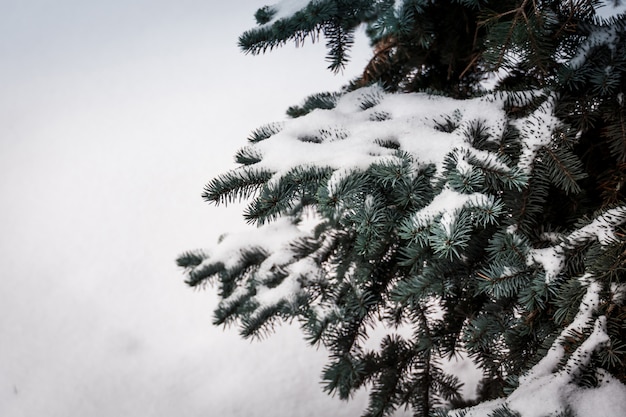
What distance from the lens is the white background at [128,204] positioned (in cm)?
253

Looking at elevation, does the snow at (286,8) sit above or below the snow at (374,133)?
above

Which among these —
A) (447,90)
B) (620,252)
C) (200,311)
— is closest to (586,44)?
(447,90)

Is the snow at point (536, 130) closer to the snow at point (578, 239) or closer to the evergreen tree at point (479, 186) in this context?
the evergreen tree at point (479, 186)

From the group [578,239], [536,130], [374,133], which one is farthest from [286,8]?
[578,239]

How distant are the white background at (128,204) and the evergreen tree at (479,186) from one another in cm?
133

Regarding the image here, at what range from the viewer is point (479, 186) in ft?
2.74

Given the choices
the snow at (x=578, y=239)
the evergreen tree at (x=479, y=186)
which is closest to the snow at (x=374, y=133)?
the evergreen tree at (x=479, y=186)

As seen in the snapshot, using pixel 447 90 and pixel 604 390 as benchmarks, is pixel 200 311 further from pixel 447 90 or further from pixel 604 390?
pixel 604 390

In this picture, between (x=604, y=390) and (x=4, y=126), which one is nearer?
(x=604, y=390)

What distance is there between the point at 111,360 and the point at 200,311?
1.90 feet

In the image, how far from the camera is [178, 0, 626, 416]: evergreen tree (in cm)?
81

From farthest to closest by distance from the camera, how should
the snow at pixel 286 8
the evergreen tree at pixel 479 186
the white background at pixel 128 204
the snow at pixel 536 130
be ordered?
the white background at pixel 128 204, the snow at pixel 286 8, the snow at pixel 536 130, the evergreen tree at pixel 479 186

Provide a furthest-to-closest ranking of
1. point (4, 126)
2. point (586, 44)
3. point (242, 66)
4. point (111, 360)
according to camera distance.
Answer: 1. point (242, 66)
2. point (4, 126)
3. point (111, 360)
4. point (586, 44)

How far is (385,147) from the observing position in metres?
1.02
